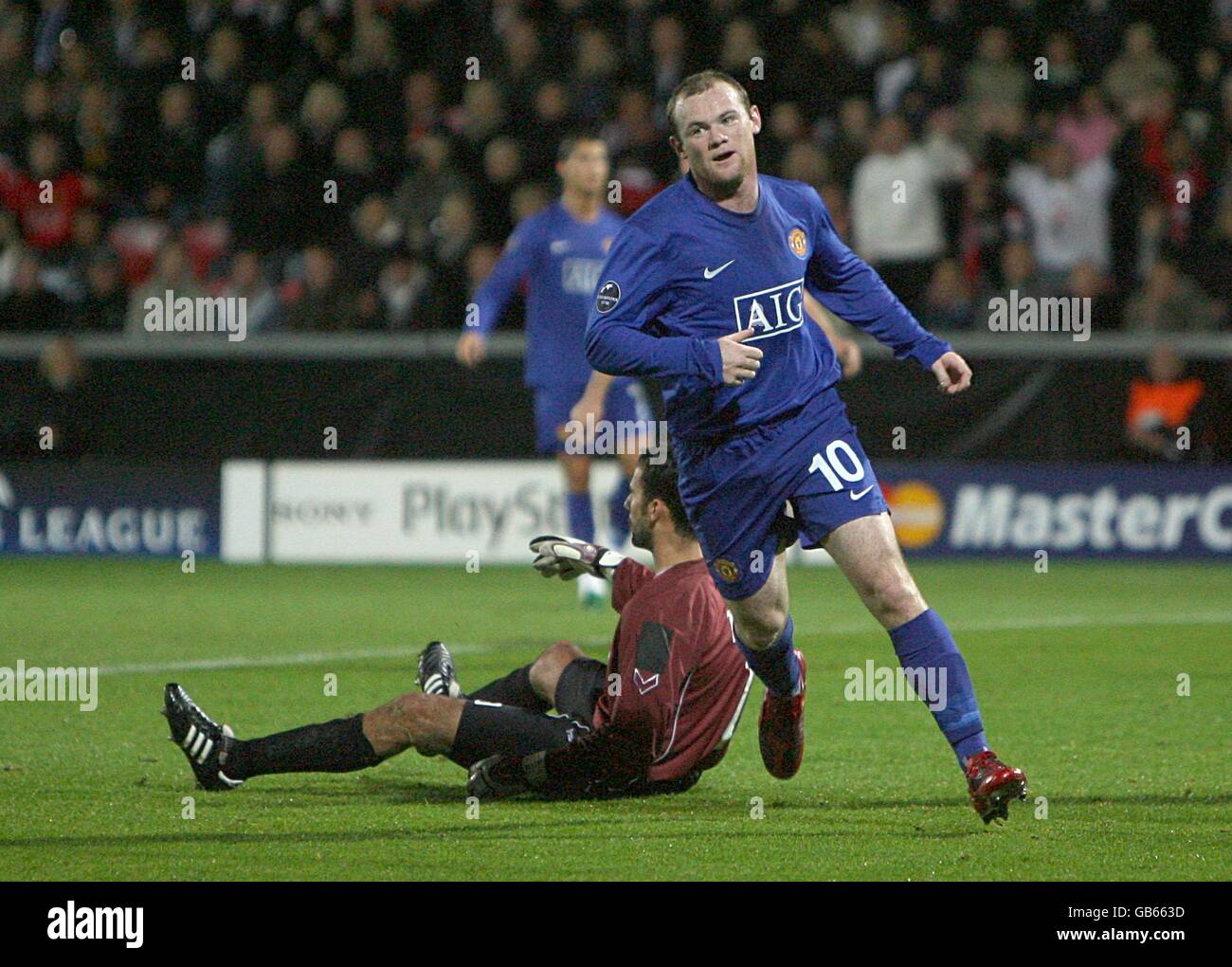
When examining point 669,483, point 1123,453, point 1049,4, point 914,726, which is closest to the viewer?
point 669,483

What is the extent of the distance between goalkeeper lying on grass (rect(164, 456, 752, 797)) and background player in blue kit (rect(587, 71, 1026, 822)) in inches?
7.0

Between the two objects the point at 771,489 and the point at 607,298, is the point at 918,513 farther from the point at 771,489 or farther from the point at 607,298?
the point at 607,298

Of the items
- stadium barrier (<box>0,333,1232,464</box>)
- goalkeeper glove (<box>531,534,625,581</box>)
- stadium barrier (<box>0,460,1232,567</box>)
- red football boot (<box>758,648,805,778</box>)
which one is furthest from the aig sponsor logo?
stadium barrier (<box>0,333,1232,464</box>)

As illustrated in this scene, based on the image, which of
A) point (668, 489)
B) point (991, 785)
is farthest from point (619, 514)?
point (991, 785)

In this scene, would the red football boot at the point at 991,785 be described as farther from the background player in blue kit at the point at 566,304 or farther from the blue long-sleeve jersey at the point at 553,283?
the blue long-sleeve jersey at the point at 553,283

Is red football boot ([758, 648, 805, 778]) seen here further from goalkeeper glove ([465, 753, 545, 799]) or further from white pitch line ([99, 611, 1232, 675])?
white pitch line ([99, 611, 1232, 675])

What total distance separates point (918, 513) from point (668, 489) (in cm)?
761

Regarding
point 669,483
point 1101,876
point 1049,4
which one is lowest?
point 1101,876

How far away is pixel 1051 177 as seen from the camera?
47.3 feet

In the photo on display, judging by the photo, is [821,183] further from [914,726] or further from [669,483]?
[669,483]

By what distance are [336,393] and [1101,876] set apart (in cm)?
963

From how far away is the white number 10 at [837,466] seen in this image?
226 inches

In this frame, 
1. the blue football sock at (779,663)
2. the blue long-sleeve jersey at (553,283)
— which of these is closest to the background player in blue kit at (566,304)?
the blue long-sleeve jersey at (553,283)

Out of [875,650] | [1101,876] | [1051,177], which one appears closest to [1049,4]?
[1051,177]
